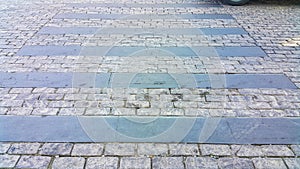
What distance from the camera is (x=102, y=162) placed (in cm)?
273

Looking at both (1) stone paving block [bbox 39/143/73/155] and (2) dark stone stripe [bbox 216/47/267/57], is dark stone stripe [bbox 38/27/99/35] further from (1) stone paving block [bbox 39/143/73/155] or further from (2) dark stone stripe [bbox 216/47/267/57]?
(1) stone paving block [bbox 39/143/73/155]

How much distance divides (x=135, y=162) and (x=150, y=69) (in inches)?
79.0

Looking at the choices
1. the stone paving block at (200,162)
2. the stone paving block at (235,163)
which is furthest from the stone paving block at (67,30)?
the stone paving block at (235,163)

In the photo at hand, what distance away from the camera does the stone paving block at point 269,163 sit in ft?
8.80

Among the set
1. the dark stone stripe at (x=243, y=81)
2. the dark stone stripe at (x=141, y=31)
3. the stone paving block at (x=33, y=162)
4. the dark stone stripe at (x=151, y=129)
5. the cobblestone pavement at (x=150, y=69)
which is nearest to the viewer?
the stone paving block at (x=33, y=162)

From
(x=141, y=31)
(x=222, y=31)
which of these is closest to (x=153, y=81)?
(x=141, y=31)

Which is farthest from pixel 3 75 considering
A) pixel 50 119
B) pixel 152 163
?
pixel 152 163

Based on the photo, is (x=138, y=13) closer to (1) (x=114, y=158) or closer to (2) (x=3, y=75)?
(2) (x=3, y=75)

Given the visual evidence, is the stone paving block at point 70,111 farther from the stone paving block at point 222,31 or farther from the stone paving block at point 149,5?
the stone paving block at point 149,5

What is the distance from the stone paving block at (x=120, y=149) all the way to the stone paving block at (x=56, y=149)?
0.35 meters

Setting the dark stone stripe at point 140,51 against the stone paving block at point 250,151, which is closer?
the stone paving block at point 250,151

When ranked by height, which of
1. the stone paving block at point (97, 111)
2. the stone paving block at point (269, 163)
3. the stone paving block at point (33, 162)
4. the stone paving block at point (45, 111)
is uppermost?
the stone paving block at point (45, 111)

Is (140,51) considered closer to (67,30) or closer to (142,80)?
(142,80)

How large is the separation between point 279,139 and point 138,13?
203 inches
